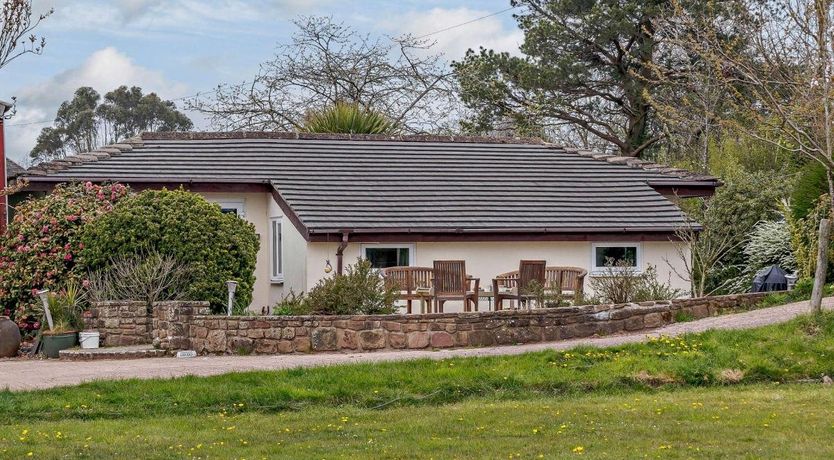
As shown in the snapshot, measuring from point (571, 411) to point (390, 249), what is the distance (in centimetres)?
1055

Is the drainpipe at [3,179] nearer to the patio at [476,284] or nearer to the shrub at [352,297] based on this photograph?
the shrub at [352,297]

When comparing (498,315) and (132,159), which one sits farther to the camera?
(132,159)

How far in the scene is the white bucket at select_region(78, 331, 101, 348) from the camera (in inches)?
686

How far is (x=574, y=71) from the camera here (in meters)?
38.6

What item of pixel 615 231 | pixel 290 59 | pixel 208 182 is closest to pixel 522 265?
pixel 615 231

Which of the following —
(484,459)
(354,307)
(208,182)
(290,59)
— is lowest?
(484,459)

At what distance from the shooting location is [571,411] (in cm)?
1195

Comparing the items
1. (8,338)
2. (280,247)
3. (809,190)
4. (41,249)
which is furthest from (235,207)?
(809,190)

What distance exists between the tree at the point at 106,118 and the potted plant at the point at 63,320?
50.0 m

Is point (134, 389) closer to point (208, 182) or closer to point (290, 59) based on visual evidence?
point (208, 182)

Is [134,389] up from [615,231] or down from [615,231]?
down

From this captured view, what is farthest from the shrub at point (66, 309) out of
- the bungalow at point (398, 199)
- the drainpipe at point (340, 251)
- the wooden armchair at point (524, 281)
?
the wooden armchair at point (524, 281)

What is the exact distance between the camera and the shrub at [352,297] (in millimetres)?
17234

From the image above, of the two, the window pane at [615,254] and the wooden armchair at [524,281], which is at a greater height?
the window pane at [615,254]
